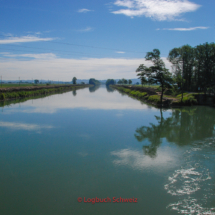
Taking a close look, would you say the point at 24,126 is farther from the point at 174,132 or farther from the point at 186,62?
the point at 186,62

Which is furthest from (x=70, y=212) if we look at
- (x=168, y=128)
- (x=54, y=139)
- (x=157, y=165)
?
(x=168, y=128)

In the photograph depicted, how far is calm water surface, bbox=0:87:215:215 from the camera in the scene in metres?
5.99

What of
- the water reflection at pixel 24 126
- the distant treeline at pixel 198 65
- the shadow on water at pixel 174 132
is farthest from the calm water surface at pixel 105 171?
the distant treeline at pixel 198 65

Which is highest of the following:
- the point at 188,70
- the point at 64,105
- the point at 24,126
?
the point at 188,70

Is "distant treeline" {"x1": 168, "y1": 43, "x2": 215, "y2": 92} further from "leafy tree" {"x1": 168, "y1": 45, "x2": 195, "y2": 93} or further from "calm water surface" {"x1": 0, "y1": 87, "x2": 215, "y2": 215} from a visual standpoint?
"calm water surface" {"x1": 0, "y1": 87, "x2": 215, "y2": 215}

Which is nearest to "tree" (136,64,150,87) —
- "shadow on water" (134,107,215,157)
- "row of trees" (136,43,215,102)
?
"row of trees" (136,43,215,102)

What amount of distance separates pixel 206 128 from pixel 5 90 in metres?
35.1

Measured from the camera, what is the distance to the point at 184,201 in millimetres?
6172

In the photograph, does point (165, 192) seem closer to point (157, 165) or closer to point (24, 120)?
point (157, 165)

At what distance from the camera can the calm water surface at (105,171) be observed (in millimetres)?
5988

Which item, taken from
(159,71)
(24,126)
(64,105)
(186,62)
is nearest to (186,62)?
(186,62)

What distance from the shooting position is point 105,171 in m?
8.03

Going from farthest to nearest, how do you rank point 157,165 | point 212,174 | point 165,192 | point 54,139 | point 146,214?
point 54,139 < point 157,165 < point 212,174 < point 165,192 < point 146,214

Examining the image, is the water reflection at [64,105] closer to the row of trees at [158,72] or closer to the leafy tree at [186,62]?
the row of trees at [158,72]
